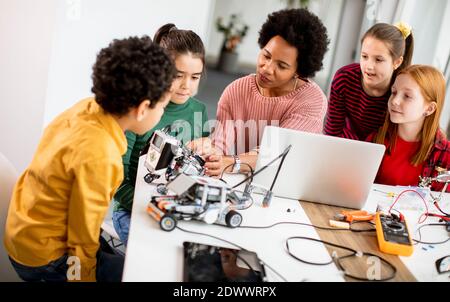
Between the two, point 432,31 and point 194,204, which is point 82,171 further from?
point 432,31

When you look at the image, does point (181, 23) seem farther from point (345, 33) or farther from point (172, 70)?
point (345, 33)

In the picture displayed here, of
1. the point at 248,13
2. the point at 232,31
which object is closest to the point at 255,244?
the point at 248,13

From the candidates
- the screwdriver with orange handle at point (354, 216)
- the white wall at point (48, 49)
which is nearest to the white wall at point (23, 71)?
the white wall at point (48, 49)

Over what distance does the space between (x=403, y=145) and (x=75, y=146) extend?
145cm

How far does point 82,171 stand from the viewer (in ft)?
3.97

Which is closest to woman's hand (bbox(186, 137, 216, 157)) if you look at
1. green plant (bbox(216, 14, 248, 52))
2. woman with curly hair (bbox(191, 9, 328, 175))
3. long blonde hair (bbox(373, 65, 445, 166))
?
woman with curly hair (bbox(191, 9, 328, 175))

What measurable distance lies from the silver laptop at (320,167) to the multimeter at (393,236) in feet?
0.47

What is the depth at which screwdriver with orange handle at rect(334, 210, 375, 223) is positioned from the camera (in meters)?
1.56

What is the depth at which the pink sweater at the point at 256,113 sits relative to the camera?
6.46 ft

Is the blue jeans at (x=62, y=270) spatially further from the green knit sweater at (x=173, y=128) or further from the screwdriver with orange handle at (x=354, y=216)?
the screwdriver with orange handle at (x=354, y=216)

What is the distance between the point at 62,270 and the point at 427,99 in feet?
5.18

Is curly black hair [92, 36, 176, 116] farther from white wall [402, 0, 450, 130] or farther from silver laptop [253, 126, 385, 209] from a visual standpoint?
white wall [402, 0, 450, 130]

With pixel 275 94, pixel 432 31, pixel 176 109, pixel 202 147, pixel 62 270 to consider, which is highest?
pixel 432 31

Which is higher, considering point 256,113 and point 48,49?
point 48,49
